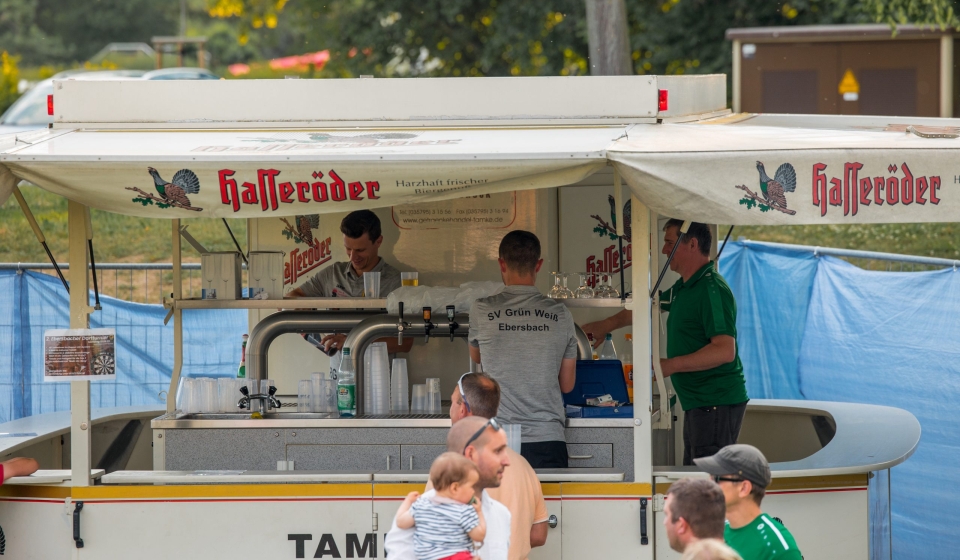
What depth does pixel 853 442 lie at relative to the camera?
5.59 m

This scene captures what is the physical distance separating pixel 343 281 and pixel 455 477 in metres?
2.94

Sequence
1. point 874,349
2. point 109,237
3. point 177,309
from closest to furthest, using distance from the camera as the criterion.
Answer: point 177,309, point 874,349, point 109,237

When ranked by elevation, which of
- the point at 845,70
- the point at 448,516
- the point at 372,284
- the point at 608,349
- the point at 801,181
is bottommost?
the point at 448,516

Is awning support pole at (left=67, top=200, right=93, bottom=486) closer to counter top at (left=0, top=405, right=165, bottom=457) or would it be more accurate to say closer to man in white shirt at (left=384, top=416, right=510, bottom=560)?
counter top at (left=0, top=405, right=165, bottom=457)

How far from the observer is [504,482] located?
169 inches

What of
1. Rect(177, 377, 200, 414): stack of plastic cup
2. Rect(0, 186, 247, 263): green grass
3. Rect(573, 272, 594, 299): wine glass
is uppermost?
Rect(0, 186, 247, 263): green grass

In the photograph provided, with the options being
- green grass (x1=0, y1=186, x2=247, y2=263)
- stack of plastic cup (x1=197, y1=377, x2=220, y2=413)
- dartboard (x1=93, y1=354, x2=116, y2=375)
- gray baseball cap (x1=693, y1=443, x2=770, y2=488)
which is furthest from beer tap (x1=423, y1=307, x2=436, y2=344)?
green grass (x1=0, y1=186, x2=247, y2=263)

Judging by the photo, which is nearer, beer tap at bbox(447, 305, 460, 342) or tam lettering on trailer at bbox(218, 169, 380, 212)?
tam lettering on trailer at bbox(218, 169, 380, 212)

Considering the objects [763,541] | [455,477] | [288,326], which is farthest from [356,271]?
[763,541]

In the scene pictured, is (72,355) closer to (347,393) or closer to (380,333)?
(347,393)

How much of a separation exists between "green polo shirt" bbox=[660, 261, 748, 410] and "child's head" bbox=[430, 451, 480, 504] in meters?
2.31

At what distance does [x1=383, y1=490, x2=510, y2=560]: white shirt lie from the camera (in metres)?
3.78

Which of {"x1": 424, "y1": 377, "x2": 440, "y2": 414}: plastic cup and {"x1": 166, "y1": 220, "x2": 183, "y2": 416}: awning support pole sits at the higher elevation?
{"x1": 166, "y1": 220, "x2": 183, "y2": 416}: awning support pole

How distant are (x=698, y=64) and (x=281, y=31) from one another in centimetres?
2355
